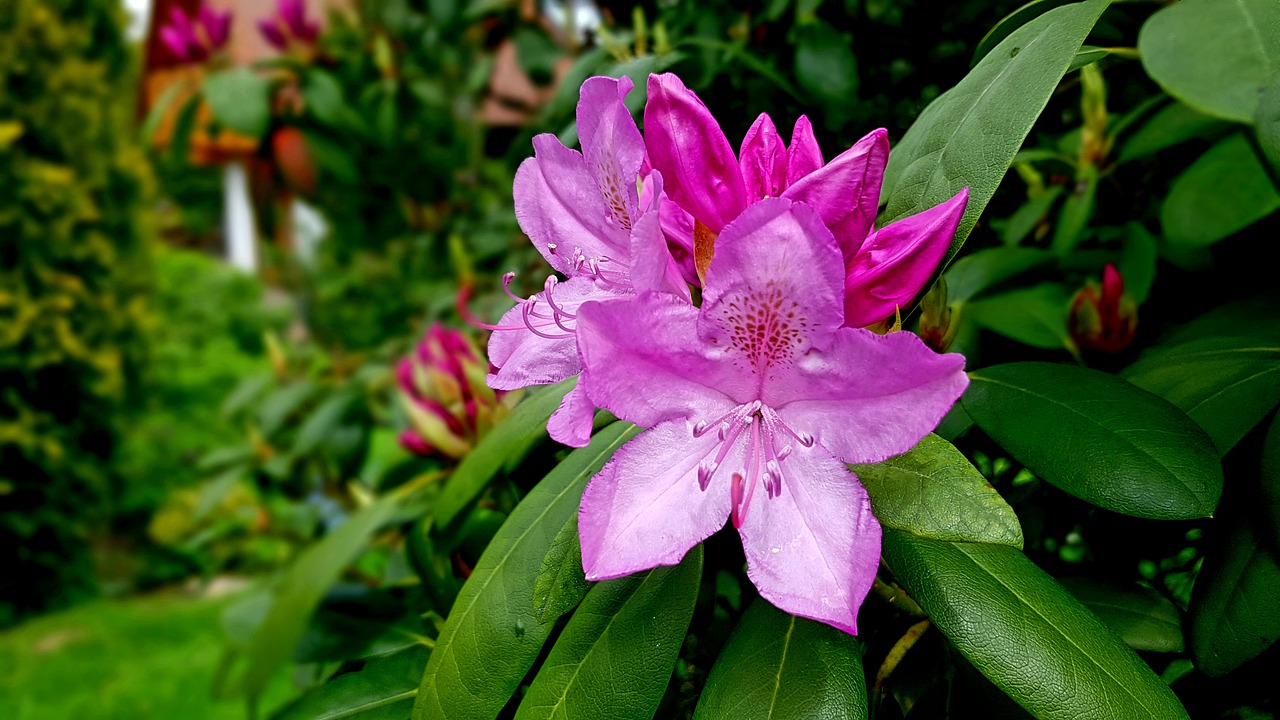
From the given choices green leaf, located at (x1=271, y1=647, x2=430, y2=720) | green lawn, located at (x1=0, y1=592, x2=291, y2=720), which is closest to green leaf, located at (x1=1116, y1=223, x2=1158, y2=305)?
green leaf, located at (x1=271, y1=647, x2=430, y2=720)

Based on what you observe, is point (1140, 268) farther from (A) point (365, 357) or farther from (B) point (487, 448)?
(A) point (365, 357)

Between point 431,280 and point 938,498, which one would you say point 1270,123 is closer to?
point 938,498

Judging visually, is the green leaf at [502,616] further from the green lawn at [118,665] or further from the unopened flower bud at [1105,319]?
the green lawn at [118,665]

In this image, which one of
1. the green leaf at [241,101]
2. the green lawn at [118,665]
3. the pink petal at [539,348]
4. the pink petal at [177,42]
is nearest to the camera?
the pink petal at [539,348]

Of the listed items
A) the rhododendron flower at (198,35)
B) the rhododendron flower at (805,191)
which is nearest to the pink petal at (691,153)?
the rhododendron flower at (805,191)

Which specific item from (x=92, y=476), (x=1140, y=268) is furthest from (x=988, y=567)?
(x=92, y=476)

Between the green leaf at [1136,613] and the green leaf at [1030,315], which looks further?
the green leaf at [1030,315]

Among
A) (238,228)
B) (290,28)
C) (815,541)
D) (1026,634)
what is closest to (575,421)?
(815,541)
